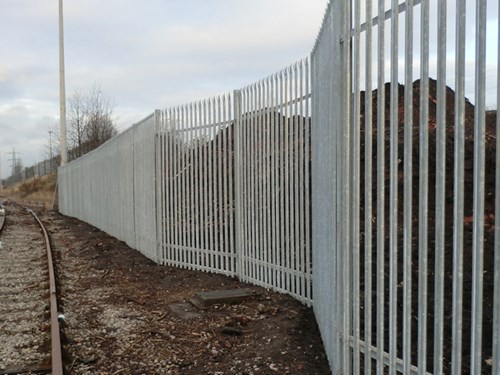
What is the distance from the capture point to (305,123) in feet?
20.6

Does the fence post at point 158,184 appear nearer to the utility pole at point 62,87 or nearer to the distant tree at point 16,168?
the utility pole at point 62,87

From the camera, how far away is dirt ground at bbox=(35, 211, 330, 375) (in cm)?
489

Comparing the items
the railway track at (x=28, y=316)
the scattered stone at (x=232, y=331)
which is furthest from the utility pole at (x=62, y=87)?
the scattered stone at (x=232, y=331)

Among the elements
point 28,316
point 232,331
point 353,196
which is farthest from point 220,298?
point 353,196

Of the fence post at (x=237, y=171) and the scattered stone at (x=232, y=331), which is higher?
the fence post at (x=237, y=171)

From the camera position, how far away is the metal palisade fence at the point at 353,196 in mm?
2535

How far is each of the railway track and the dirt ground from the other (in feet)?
0.63

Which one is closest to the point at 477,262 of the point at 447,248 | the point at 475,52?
the point at 475,52

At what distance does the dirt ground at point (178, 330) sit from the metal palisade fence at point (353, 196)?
34 cm

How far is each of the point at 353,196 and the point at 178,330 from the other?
3235 millimetres

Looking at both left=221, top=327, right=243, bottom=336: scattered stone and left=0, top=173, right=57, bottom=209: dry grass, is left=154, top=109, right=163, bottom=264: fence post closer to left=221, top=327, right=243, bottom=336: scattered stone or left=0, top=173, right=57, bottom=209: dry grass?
left=221, top=327, right=243, bottom=336: scattered stone

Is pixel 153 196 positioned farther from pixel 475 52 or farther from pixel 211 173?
pixel 475 52

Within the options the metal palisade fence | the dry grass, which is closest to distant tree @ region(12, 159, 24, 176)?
the dry grass

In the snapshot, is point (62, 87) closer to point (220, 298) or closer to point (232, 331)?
point (220, 298)
